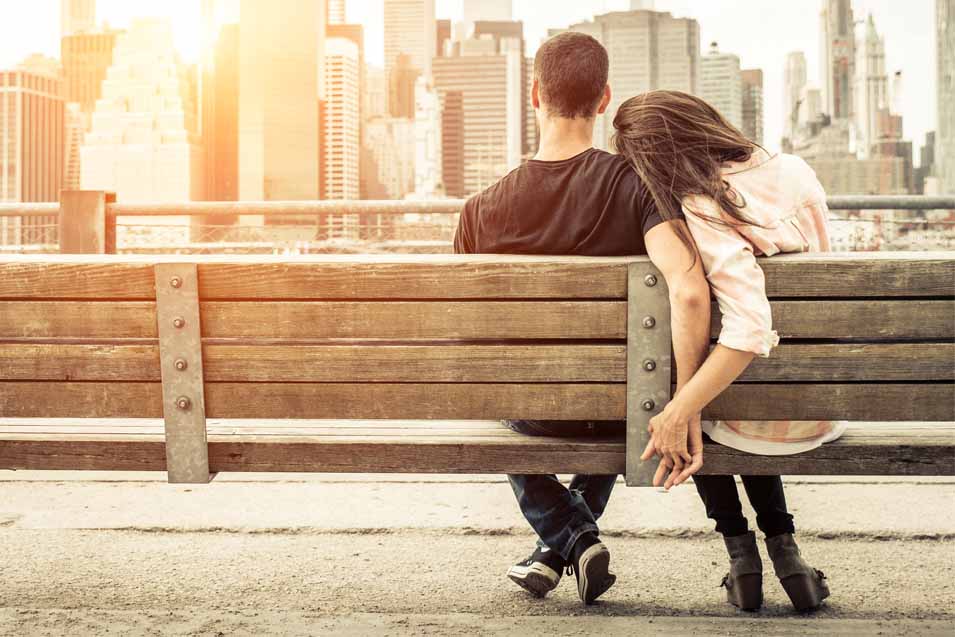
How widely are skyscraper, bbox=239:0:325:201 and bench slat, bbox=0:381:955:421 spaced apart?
585ft

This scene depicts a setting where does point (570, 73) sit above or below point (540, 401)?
above

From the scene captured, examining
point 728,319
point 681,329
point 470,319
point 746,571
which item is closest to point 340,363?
point 470,319

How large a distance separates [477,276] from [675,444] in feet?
1.91

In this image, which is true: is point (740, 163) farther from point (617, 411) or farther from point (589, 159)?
point (617, 411)

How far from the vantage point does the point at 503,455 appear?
2709 millimetres

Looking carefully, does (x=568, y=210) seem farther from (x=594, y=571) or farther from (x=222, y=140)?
(x=222, y=140)

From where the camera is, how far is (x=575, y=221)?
2.88 m

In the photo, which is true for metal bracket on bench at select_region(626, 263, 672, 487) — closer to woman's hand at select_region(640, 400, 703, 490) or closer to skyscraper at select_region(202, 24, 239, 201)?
woman's hand at select_region(640, 400, 703, 490)

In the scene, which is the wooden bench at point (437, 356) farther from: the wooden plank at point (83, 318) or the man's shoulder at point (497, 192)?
the man's shoulder at point (497, 192)

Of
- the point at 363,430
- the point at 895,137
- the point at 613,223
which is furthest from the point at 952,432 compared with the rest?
the point at 895,137

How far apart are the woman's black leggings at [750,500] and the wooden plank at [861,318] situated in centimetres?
65

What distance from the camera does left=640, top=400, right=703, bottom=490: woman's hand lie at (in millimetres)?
2609

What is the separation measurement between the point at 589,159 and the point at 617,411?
0.65 m

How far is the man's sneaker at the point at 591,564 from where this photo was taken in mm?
3121
